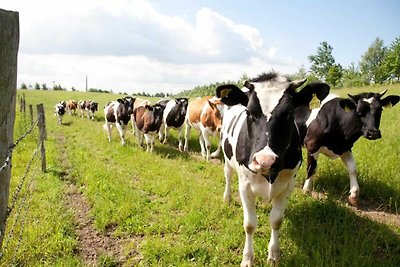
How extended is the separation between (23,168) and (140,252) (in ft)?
19.1

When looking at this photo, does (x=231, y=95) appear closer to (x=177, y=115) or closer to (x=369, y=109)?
(x=369, y=109)

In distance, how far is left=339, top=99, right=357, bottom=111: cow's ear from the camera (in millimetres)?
6656

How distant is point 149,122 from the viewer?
40.9 feet

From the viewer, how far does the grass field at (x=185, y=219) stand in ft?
15.4


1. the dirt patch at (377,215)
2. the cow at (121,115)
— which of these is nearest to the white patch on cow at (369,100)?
the dirt patch at (377,215)

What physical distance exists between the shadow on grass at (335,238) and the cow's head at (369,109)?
1491mm

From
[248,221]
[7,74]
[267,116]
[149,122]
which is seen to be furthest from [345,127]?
[149,122]

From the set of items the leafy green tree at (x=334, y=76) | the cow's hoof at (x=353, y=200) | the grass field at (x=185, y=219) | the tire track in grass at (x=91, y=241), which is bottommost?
the tire track in grass at (x=91, y=241)

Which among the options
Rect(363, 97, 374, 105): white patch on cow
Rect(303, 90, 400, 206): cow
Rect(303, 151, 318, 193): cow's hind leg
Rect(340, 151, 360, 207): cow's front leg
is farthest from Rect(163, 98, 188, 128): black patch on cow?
Rect(363, 97, 374, 105): white patch on cow

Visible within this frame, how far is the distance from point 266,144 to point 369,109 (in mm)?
3973

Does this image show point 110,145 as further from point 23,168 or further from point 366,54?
point 366,54

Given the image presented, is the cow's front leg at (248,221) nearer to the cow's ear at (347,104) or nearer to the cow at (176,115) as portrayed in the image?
the cow's ear at (347,104)

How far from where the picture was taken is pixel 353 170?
261 inches

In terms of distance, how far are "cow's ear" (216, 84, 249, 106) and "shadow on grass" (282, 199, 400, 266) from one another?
211 cm
